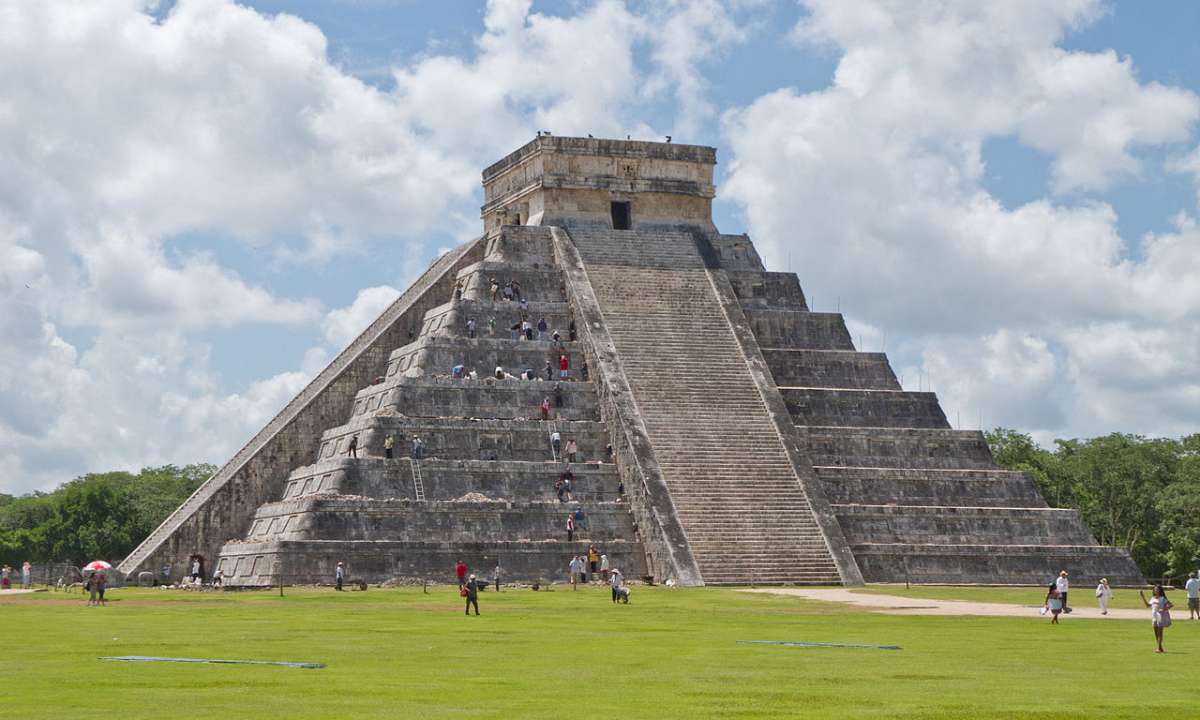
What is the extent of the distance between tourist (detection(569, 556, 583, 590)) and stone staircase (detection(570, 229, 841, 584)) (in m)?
2.51

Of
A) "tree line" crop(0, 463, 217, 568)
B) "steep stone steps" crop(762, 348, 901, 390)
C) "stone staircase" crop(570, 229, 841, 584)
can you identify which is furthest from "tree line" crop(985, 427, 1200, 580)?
"tree line" crop(0, 463, 217, 568)

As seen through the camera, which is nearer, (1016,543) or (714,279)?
(1016,543)

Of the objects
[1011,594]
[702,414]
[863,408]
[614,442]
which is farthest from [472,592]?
[863,408]

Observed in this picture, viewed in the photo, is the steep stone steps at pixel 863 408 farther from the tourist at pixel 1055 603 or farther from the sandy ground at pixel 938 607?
the tourist at pixel 1055 603

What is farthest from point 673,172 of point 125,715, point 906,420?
point 125,715

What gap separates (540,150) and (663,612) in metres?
23.9

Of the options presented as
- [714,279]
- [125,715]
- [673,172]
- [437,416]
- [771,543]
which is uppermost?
[673,172]

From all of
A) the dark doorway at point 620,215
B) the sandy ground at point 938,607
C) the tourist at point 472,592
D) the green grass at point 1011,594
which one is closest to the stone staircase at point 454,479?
the dark doorway at point 620,215

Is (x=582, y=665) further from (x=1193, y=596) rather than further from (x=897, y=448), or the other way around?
(x=897, y=448)

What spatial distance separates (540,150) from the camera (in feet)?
168

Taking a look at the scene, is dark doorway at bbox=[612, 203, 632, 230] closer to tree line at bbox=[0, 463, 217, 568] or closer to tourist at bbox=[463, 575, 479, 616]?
tourist at bbox=[463, 575, 479, 616]

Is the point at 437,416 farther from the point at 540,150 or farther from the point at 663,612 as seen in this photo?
the point at 663,612

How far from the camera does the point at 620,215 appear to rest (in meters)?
52.3

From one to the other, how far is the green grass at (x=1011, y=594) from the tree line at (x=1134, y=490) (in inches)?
687
